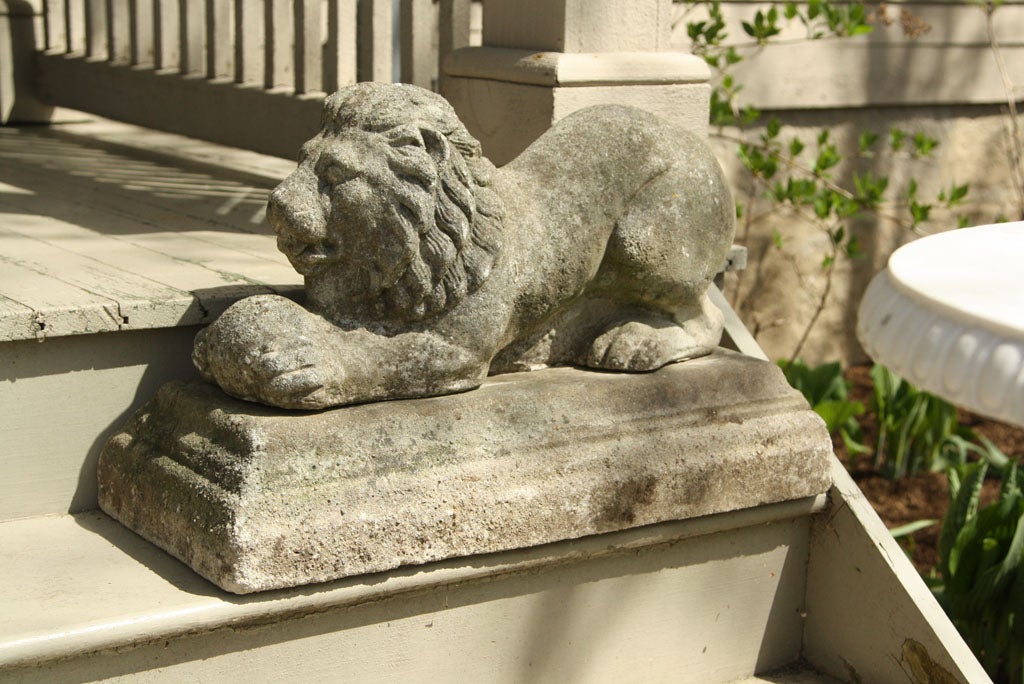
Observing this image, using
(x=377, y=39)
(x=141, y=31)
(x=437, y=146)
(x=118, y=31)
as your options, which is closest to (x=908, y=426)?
(x=377, y=39)

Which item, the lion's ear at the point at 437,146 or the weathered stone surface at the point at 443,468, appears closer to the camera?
the weathered stone surface at the point at 443,468

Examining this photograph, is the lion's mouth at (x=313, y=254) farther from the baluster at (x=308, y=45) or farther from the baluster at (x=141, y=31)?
the baluster at (x=141, y=31)

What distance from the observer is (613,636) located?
8.14 feet

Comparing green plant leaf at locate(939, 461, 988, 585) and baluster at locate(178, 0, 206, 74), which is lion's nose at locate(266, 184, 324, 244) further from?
baluster at locate(178, 0, 206, 74)

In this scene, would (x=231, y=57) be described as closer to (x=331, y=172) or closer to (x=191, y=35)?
(x=191, y=35)

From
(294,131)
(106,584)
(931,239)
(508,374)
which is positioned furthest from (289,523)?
(294,131)

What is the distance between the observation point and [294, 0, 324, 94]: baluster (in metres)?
3.97

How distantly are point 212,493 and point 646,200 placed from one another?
1.02 metres

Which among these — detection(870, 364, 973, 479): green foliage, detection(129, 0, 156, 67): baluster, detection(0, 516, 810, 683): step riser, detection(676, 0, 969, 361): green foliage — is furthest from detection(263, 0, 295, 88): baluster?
detection(0, 516, 810, 683): step riser

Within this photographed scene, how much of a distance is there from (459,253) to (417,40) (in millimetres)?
1509

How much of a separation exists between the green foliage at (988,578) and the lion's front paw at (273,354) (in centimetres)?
166

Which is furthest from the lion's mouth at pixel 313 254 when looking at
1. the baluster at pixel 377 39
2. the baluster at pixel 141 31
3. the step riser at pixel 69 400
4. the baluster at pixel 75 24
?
the baluster at pixel 75 24

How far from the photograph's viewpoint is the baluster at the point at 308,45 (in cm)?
397

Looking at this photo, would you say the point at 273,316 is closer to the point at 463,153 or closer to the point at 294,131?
the point at 463,153
